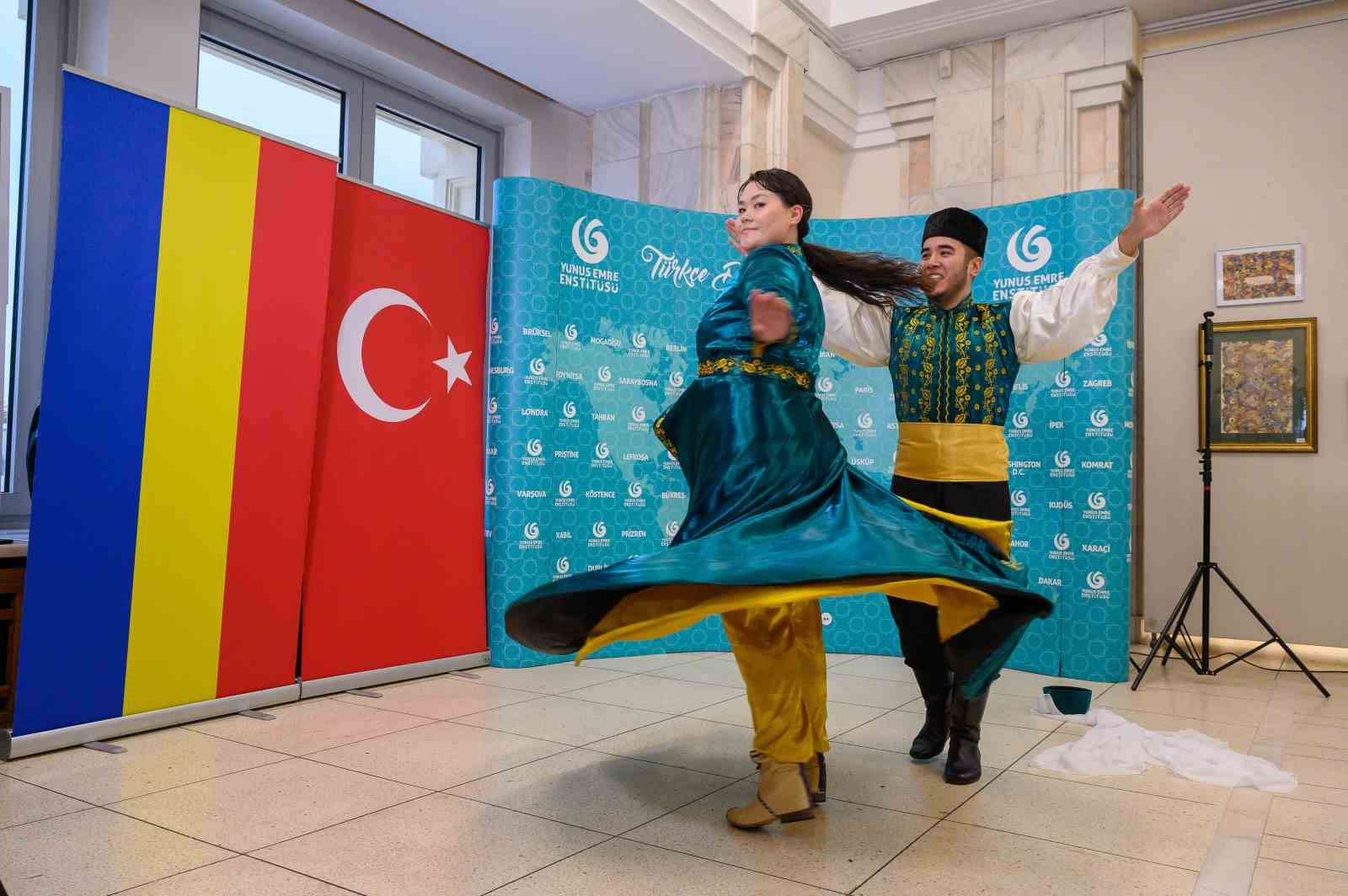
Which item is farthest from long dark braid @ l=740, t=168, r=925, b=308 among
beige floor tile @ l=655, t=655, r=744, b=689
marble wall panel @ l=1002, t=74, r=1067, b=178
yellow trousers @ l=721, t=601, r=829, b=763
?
marble wall panel @ l=1002, t=74, r=1067, b=178

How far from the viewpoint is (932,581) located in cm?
218

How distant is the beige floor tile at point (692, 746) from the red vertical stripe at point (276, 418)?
4.55 ft

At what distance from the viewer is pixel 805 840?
7.97 feet

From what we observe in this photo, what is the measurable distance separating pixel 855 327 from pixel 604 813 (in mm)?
1756

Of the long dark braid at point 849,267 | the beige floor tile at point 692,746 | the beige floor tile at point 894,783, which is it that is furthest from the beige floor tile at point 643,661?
the long dark braid at point 849,267

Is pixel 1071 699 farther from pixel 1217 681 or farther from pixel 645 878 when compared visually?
pixel 645 878

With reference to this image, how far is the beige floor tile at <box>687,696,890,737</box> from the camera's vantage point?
3635mm

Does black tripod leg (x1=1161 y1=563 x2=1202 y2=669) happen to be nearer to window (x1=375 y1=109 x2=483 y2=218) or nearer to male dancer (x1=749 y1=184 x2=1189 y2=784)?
male dancer (x1=749 y1=184 x2=1189 y2=784)

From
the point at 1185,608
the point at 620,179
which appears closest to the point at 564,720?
the point at 1185,608

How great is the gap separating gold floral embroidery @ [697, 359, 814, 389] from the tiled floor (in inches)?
45.4

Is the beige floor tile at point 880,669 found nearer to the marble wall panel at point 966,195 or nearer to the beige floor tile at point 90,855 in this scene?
the marble wall panel at point 966,195

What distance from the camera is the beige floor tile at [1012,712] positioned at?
373cm

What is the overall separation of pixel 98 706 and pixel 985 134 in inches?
229

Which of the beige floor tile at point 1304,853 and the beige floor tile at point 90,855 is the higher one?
the beige floor tile at point 1304,853
